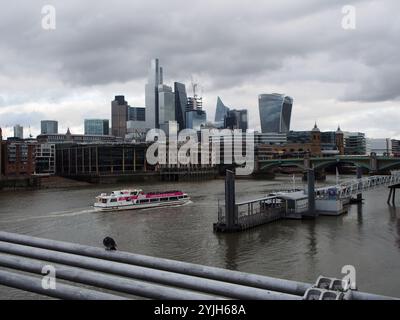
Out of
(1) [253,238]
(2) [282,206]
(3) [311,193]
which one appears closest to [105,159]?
(2) [282,206]

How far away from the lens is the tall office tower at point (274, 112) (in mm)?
184500

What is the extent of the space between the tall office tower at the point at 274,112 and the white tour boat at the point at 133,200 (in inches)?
5934

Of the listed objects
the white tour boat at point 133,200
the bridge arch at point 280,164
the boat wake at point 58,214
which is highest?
the bridge arch at point 280,164

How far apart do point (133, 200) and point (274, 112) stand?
155537 millimetres

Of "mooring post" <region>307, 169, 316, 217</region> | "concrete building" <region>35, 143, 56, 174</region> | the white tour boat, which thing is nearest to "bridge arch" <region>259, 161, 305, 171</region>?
the white tour boat

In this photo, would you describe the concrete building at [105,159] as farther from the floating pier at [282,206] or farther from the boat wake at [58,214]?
the floating pier at [282,206]

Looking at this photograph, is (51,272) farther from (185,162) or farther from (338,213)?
(185,162)

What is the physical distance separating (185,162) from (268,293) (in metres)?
96.4

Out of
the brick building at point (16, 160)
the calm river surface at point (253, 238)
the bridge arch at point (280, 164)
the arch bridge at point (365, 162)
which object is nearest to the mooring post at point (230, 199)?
the calm river surface at point (253, 238)

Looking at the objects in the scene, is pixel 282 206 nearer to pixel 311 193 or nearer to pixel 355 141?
pixel 311 193

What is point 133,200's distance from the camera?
34.5 metres

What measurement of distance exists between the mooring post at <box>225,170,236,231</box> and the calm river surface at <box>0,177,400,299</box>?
2.66 ft
